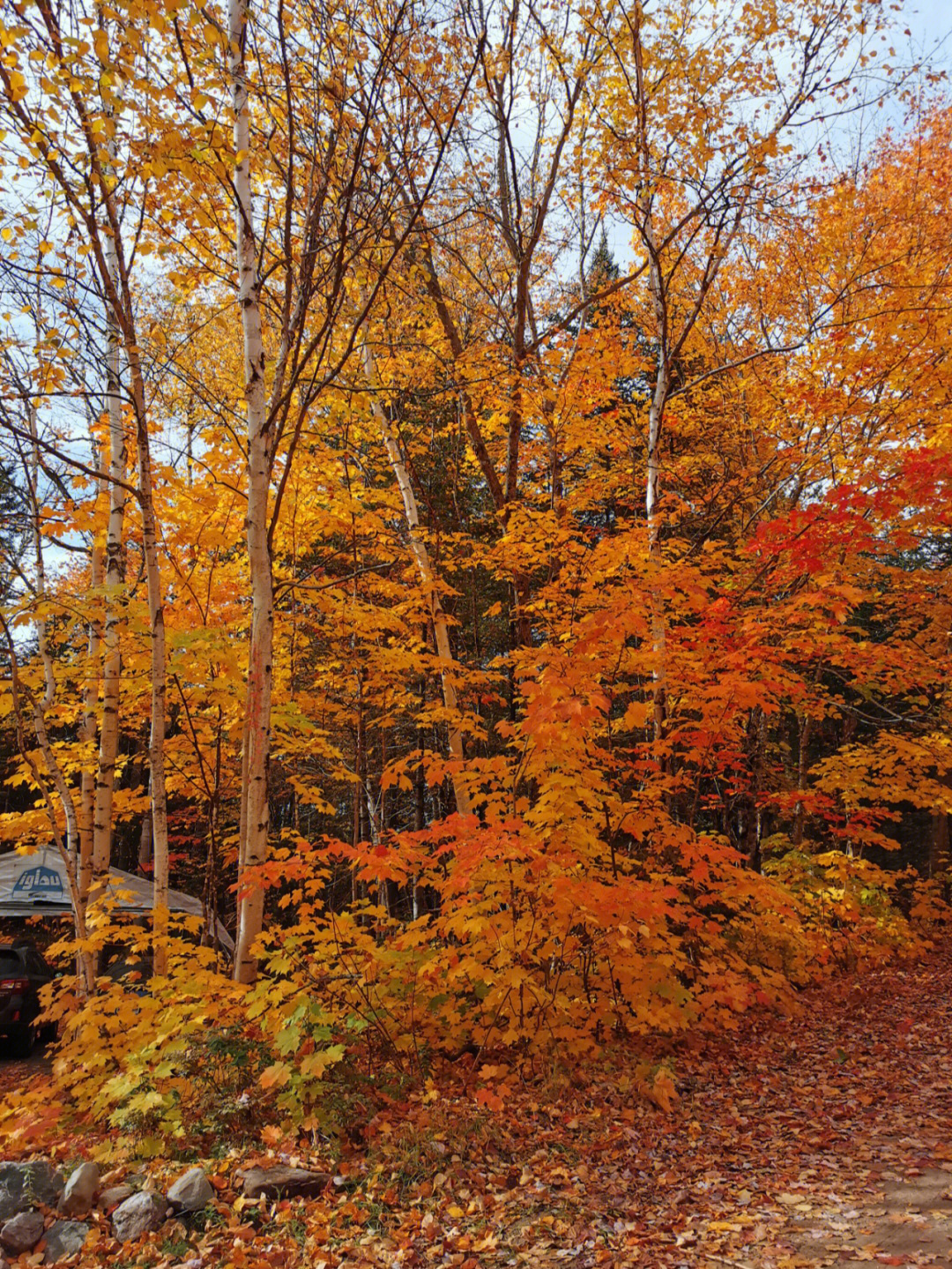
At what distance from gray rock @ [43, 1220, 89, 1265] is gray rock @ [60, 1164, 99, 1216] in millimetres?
100

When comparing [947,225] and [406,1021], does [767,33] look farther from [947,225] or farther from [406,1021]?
[406,1021]

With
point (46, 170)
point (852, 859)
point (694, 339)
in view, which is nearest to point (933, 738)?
point (852, 859)

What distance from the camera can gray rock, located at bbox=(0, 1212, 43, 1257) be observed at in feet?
9.61

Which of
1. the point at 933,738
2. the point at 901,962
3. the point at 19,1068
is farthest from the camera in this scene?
the point at 933,738

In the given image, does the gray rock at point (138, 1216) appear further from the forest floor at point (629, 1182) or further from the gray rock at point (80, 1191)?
the gray rock at point (80, 1191)

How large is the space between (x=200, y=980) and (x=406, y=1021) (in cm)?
139

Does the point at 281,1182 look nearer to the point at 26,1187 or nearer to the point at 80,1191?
the point at 80,1191

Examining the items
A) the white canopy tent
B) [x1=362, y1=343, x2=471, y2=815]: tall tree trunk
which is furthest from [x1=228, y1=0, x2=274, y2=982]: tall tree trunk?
the white canopy tent

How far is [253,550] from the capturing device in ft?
15.7

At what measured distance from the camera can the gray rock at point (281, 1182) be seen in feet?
10.7

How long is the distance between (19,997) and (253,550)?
267 inches

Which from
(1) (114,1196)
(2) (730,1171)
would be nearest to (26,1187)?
(1) (114,1196)

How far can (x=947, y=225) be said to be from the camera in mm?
A: 9484

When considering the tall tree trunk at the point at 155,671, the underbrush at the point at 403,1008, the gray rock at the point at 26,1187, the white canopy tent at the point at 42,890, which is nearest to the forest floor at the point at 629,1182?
the underbrush at the point at 403,1008
